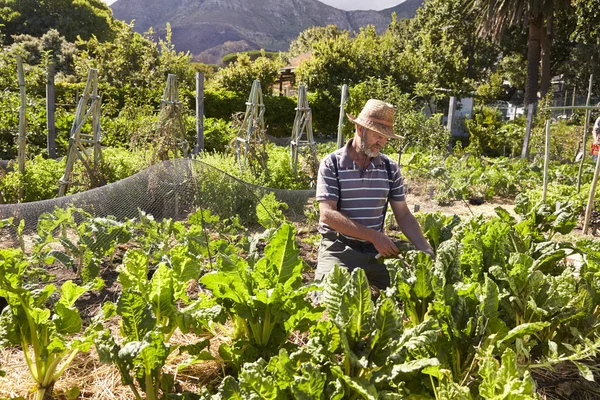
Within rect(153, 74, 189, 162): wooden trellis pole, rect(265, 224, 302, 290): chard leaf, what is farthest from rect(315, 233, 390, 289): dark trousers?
rect(153, 74, 189, 162): wooden trellis pole

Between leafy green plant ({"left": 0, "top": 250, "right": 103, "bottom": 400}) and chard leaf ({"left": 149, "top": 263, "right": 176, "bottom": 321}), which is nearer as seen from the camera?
leafy green plant ({"left": 0, "top": 250, "right": 103, "bottom": 400})

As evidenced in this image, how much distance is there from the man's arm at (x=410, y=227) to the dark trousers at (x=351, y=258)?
25 cm

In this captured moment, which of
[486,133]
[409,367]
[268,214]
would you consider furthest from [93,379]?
[486,133]

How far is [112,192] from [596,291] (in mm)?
3238

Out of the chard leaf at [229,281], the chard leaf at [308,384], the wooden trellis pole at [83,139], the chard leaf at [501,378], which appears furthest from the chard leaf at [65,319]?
the wooden trellis pole at [83,139]

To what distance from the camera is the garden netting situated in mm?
3387

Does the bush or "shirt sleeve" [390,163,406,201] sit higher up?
"shirt sleeve" [390,163,406,201]

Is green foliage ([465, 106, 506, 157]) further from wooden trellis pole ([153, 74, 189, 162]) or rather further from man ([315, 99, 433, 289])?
man ([315, 99, 433, 289])

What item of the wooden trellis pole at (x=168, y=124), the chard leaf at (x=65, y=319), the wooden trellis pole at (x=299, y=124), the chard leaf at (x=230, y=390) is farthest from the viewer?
the wooden trellis pole at (x=299, y=124)

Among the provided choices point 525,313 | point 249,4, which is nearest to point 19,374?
point 525,313

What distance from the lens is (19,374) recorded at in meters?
1.92

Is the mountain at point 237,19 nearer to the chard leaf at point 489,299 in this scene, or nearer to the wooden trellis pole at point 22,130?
the wooden trellis pole at point 22,130

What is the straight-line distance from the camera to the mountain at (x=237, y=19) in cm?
11388

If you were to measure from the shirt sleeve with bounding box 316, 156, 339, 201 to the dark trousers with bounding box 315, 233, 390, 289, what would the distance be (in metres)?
0.30
